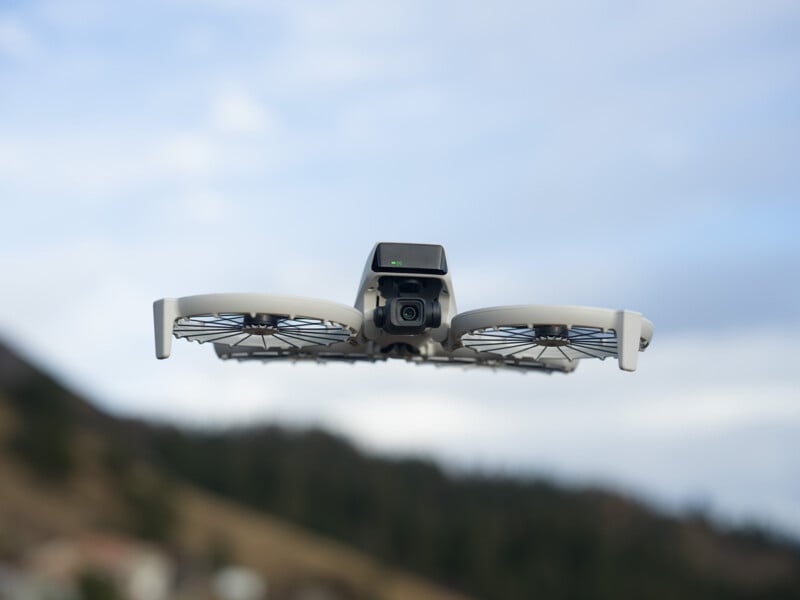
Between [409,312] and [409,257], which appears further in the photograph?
[409,312]

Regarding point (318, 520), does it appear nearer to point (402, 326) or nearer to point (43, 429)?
point (43, 429)

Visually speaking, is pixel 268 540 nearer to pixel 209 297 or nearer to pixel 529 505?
pixel 529 505

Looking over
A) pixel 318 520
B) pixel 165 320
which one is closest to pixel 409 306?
pixel 165 320

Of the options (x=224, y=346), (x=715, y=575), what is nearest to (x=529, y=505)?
(x=715, y=575)

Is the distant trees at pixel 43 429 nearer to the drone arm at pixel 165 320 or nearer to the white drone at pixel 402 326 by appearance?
the white drone at pixel 402 326

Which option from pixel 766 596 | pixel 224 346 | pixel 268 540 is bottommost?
pixel 766 596

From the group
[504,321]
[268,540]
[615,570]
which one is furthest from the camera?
[615,570]
